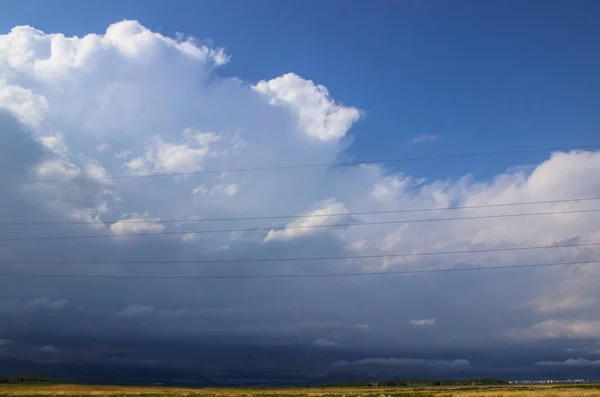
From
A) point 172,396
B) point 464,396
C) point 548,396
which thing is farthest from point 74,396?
point 548,396

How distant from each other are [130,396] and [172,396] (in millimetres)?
10739

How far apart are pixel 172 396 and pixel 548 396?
88.2 metres

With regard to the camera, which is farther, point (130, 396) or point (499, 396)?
point (130, 396)

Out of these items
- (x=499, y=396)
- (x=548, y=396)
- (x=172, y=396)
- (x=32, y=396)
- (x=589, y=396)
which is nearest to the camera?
(x=589, y=396)

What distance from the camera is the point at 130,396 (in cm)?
12406

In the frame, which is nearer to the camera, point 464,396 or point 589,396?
point 589,396

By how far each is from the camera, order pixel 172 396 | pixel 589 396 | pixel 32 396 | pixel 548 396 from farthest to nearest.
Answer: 1. pixel 172 396
2. pixel 32 396
3. pixel 548 396
4. pixel 589 396

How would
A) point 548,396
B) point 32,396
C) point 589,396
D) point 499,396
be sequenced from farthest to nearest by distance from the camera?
point 32,396 < point 499,396 < point 548,396 < point 589,396

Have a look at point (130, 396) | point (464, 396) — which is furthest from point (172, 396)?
point (464, 396)

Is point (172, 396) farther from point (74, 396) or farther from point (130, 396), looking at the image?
point (74, 396)

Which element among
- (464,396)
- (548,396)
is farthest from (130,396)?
(548,396)

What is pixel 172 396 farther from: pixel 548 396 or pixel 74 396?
pixel 548 396

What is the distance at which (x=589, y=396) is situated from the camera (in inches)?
3472

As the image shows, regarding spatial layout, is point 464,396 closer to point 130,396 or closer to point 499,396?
point 499,396
